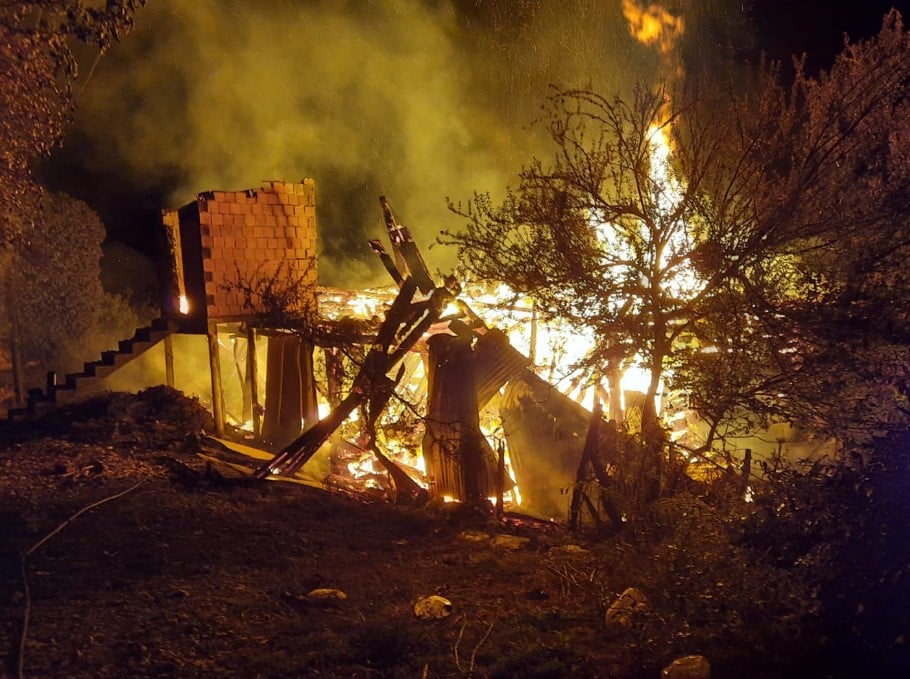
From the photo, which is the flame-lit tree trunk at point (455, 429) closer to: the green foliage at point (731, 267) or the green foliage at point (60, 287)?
the green foliage at point (731, 267)

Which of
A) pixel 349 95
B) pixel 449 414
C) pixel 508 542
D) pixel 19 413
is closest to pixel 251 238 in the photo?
pixel 19 413

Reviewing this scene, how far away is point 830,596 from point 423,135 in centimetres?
2686

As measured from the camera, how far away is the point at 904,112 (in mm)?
13297

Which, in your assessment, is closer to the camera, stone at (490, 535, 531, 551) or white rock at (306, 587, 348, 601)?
white rock at (306, 587, 348, 601)

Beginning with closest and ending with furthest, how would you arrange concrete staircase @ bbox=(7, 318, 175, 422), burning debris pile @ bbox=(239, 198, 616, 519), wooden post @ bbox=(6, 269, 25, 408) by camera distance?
burning debris pile @ bbox=(239, 198, 616, 519)
concrete staircase @ bbox=(7, 318, 175, 422)
wooden post @ bbox=(6, 269, 25, 408)

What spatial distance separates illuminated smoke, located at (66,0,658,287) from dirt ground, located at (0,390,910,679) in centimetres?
1966

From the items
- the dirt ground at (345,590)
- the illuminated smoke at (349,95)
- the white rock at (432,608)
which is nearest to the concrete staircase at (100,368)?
the dirt ground at (345,590)

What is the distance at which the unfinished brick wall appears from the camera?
1394 cm

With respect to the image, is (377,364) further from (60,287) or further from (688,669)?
(60,287)

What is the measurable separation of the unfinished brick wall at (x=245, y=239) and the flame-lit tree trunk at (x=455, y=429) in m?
5.25

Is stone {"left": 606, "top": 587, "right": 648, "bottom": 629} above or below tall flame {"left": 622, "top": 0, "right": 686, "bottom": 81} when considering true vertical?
below

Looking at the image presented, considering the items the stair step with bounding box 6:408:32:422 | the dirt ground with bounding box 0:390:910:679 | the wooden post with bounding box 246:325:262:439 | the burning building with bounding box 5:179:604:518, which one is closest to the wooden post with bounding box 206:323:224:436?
the burning building with bounding box 5:179:604:518

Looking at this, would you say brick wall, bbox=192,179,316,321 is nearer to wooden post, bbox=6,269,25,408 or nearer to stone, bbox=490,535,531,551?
stone, bbox=490,535,531,551

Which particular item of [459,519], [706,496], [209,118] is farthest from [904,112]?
[209,118]
